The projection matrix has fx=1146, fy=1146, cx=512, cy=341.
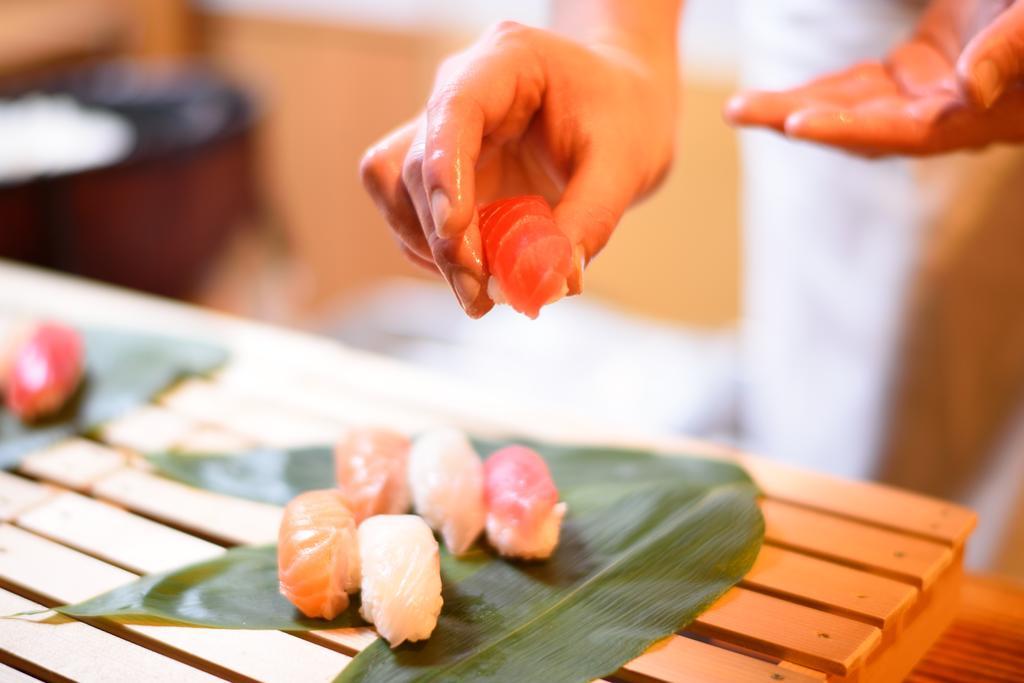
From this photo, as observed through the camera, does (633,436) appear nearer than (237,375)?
Yes

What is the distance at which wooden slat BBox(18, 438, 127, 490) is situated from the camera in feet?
4.46

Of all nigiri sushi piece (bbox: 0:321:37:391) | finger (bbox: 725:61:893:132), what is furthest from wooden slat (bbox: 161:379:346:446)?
finger (bbox: 725:61:893:132)

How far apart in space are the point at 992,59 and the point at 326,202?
11.5 feet

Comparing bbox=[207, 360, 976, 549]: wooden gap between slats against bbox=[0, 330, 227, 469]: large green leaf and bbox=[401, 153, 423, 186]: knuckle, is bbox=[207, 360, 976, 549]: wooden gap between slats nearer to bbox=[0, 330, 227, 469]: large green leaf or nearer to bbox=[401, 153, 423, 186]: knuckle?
bbox=[0, 330, 227, 469]: large green leaf

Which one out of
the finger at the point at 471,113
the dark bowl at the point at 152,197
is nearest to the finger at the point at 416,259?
the finger at the point at 471,113

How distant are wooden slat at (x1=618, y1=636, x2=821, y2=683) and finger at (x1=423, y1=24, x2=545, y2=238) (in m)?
0.42

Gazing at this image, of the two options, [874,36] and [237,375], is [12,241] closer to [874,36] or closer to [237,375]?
[237,375]

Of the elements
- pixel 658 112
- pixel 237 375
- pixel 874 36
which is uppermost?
pixel 874 36

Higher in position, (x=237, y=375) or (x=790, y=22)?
(x=790, y=22)

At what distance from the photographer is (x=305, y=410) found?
4.99ft

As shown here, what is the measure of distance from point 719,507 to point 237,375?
0.73 metres

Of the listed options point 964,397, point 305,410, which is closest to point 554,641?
point 305,410

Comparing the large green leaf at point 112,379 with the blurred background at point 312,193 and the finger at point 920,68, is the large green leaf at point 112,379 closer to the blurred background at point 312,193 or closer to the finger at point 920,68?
the blurred background at point 312,193

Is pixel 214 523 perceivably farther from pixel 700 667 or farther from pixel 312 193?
pixel 312 193
